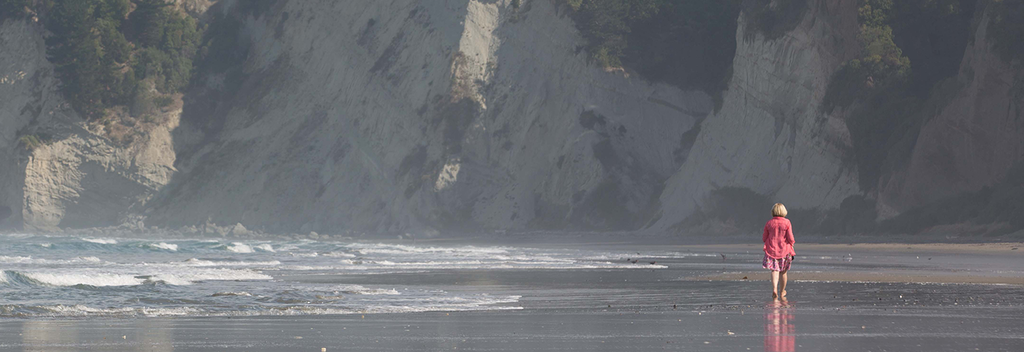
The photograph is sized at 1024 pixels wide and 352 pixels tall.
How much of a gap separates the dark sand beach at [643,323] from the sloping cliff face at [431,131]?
37997mm

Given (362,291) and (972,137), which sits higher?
(972,137)

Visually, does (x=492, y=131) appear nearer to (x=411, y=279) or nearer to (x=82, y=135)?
(x=82, y=135)

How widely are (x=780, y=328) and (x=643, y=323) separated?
1313 mm

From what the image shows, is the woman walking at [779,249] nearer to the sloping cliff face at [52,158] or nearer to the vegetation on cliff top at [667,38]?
the vegetation on cliff top at [667,38]

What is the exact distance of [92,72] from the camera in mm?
65312

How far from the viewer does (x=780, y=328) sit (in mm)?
8891

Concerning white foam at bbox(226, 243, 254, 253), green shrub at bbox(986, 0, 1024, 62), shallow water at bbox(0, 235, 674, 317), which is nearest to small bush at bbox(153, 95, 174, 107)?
white foam at bbox(226, 243, 254, 253)

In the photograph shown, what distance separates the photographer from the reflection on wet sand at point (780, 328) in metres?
7.69

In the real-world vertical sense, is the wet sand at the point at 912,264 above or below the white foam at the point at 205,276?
above

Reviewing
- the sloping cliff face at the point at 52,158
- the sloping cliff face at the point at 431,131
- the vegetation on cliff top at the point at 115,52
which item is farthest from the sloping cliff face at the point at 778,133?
the sloping cliff face at the point at 52,158

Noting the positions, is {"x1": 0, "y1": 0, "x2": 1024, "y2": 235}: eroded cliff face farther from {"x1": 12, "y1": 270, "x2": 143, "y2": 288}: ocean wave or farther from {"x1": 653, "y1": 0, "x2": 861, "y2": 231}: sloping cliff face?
{"x1": 12, "y1": 270, "x2": 143, "y2": 288}: ocean wave

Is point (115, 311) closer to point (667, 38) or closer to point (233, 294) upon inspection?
point (233, 294)

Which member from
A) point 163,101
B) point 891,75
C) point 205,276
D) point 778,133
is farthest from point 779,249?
point 163,101

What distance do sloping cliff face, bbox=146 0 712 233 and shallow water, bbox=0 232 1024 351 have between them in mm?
36631
